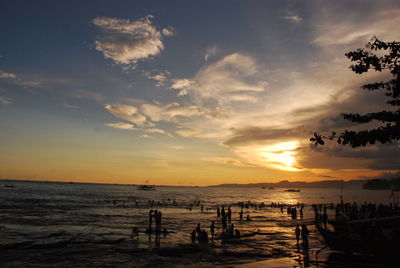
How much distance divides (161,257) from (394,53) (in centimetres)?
2031

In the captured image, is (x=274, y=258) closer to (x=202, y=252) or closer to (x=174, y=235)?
(x=202, y=252)

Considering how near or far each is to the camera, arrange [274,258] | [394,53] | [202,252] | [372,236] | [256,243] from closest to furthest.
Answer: [394,53] < [372,236] < [274,258] < [202,252] < [256,243]

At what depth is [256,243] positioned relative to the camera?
27656 mm

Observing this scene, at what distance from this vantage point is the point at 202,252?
23656 mm

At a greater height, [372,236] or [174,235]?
[372,236]

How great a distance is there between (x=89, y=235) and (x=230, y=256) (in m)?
17.0

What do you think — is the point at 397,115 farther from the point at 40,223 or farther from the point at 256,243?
the point at 40,223

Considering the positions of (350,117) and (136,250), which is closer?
(350,117)

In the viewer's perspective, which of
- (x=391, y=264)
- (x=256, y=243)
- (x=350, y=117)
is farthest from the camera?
(x=256, y=243)

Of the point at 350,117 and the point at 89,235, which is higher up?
the point at 350,117

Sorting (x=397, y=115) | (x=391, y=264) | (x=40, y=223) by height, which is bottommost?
(x=40, y=223)

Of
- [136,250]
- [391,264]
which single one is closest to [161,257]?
[136,250]

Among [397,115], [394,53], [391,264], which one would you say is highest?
[394,53]

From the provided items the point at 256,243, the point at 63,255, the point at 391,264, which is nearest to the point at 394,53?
the point at 391,264
